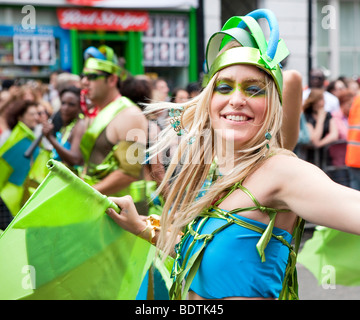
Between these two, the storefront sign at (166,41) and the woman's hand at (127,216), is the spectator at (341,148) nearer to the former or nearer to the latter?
the woman's hand at (127,216)

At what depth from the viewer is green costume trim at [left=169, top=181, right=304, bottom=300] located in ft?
5.84

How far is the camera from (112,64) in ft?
15.4

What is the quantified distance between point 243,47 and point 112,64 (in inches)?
115

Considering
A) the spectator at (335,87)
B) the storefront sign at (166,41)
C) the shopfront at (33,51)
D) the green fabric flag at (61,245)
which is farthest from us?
the storefront sign at (166,41)

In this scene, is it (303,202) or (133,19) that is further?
(133,19)

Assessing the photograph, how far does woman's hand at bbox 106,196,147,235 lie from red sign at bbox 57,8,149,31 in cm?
1108

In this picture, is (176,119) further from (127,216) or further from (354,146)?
(354,146)

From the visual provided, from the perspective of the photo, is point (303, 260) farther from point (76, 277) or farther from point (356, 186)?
point (356, 186)

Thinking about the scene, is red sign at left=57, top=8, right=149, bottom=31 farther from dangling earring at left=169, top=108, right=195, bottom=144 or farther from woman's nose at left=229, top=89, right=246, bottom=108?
woman's nose at left=229, top=89, right=246, bottom=108

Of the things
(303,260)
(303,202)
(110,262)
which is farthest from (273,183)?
(303,260)

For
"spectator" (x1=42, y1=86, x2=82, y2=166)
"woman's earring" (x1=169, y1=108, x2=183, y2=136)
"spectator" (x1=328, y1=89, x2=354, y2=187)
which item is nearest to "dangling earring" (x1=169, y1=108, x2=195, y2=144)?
"woman's earring" (x1=169, y1=108, x2=183, y2=136)

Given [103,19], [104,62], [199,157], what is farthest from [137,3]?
[199,157]

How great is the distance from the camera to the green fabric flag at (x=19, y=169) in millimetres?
5461

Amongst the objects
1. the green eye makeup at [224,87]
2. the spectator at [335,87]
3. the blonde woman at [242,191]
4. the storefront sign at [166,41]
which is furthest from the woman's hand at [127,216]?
the storefront sign at [166,41]
